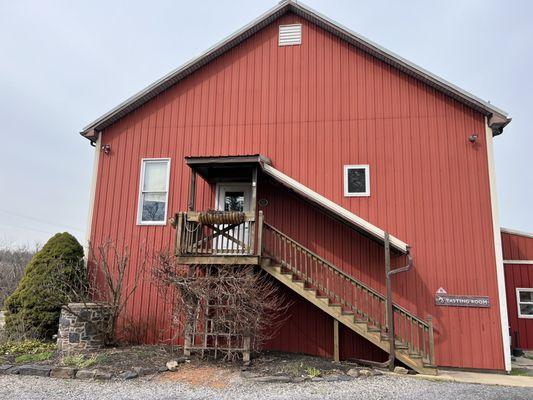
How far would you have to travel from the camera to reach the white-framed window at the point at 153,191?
462 inches

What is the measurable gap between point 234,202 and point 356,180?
3492mm

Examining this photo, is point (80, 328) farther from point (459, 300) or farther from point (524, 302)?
point (524, 302)

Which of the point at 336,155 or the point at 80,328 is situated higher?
the point at 336,155

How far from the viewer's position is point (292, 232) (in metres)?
11.1


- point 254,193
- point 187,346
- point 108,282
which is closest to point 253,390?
point 187,346

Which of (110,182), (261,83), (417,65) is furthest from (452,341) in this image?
(110,182)

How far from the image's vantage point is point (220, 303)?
890cm

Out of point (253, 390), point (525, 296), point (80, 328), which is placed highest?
point (525, 296)

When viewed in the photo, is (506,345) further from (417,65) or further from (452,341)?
(417,65)

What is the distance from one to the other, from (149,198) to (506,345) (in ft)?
32.9

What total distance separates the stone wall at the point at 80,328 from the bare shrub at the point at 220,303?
1.88 m

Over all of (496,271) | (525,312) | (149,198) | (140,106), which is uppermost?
(140,106)

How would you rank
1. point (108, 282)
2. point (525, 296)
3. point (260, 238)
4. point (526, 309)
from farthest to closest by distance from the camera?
point (525, 296), point (526, 309), point (108, 282), point (260, 238)

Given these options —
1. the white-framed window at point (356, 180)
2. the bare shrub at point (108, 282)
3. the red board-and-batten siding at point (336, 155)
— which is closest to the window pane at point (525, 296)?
the red board-and-batten siding at point (336, 155)
